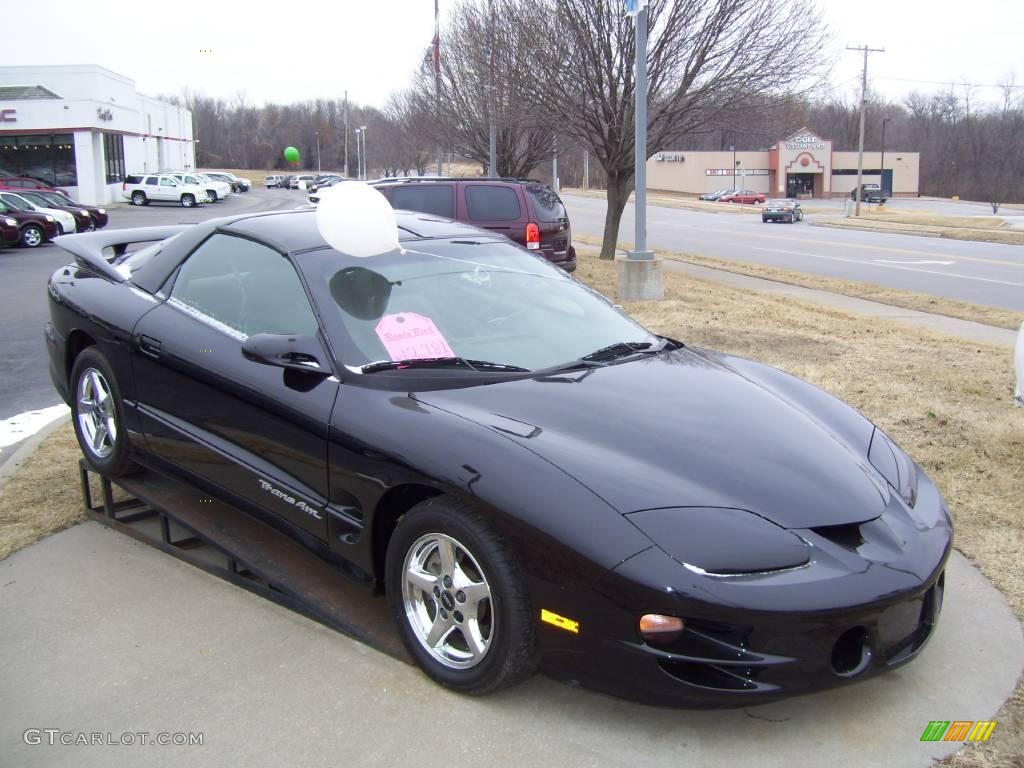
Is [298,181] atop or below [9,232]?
atop

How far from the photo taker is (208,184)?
5028 centimetres

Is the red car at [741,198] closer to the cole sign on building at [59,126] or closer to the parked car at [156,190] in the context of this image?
the parked car at [156,190]

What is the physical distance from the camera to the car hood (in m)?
2.79

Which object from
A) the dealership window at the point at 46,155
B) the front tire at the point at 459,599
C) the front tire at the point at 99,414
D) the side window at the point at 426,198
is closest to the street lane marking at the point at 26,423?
the front tire at the point at 99,414

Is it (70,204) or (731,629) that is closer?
(731,629)

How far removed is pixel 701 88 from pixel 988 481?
13752 millimetres

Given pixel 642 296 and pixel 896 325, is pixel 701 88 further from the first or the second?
pixel 896 325

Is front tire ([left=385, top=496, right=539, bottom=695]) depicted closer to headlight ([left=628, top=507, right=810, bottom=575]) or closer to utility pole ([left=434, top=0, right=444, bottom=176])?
headlight ([left=628, top=507, right=810, bottom=575])

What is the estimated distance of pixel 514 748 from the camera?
2699 millimetres

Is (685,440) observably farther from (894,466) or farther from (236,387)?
(236,387)

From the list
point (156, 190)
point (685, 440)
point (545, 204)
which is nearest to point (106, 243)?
point (685, 440)

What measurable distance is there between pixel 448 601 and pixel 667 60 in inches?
625

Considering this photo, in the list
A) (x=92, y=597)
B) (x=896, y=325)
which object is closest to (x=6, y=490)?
(x=92, y=597)

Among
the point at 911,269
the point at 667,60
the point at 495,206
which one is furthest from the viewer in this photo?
the point at 911,269
